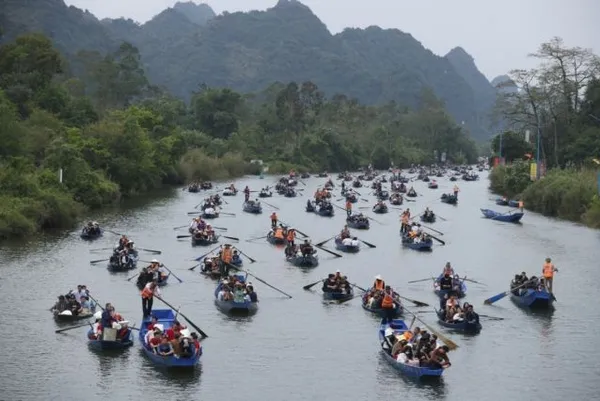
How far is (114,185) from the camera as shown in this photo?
8069cm

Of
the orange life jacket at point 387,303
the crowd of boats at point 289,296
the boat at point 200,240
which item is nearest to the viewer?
the crowd of boats at point 289,296

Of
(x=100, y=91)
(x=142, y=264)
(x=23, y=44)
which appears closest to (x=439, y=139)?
(x=100, y=91)

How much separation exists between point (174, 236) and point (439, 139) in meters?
145

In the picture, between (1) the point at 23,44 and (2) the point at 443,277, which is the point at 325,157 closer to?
(1) the point at 23,44

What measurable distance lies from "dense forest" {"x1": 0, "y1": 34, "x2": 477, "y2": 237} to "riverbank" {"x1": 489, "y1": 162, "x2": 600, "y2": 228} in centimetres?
3930

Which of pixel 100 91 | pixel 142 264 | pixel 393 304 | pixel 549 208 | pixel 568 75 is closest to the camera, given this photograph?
pixel 393 304

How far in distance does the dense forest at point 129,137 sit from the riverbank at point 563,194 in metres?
39.3

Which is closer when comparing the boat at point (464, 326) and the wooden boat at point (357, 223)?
the boat at point (464, 326)

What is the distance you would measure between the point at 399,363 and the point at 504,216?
4693 centimetres

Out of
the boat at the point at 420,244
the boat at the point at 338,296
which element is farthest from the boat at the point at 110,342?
the boat at the point at 420,244

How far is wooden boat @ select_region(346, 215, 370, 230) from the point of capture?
6669 cm

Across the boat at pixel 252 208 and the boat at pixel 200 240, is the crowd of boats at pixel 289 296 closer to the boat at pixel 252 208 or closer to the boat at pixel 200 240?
the boat at pixel 200 240

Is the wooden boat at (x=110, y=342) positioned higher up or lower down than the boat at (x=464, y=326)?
lower down

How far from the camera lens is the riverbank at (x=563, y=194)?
70312 mm
